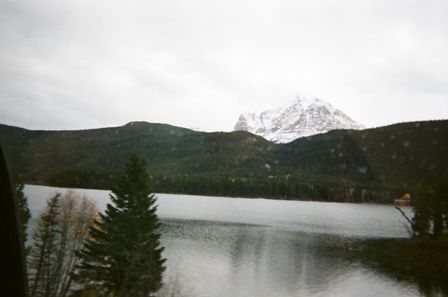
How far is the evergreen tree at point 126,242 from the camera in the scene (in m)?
26.5

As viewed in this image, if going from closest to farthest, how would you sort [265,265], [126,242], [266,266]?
[126,242], [266,266], [265,265]

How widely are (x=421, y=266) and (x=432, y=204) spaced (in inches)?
683

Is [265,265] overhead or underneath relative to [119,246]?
underneath

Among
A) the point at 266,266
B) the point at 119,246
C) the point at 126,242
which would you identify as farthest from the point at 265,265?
the point at 119,246

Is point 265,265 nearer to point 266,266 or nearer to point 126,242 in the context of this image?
point 266,266

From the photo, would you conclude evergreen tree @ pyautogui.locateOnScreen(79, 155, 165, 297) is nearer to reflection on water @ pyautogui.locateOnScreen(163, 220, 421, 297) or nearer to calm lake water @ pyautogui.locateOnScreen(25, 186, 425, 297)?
calm lake water @ pyautogui.locateOnScreen(25, 186, 425, 297)

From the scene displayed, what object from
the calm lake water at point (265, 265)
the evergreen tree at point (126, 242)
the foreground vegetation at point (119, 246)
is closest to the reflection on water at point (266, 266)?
the calm lake water at point (265, 265)

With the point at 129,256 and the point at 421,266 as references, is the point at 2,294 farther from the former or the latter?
the point at 421,266

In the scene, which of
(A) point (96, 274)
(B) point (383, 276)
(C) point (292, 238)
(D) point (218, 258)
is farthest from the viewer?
(C) point (292, 238)

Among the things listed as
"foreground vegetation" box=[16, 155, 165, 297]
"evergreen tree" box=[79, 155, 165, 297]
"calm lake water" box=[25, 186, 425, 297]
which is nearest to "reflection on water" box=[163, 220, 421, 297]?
"calm lake water" box=[25, 186, 425, 297]

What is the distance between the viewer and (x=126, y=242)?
27.8 metres

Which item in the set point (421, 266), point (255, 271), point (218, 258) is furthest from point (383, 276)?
point (218, 258)

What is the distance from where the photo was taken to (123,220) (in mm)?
29047

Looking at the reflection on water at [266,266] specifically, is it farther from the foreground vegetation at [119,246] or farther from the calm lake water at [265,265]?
the foreground vegetation at [119,246]
